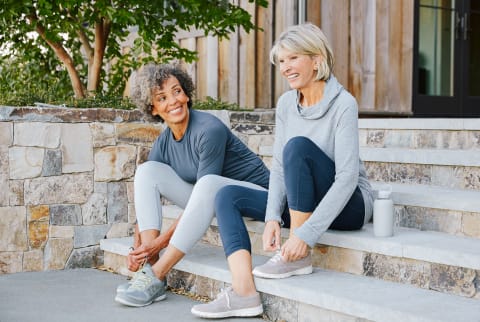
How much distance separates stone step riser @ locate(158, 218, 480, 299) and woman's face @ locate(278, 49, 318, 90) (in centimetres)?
65

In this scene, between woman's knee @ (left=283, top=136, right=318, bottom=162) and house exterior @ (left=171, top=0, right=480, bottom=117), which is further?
house exterior @ (left=171, top=0, right=480, bottom=117)

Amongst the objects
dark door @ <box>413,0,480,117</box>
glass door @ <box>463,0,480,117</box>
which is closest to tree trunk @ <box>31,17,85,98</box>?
dark door @ <box>413,0,480,117</box>

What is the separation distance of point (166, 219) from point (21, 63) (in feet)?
9.66

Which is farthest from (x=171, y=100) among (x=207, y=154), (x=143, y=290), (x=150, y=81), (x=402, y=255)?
(x=402, y=255)

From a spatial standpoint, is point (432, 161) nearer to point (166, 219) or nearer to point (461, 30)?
point (166, 219)

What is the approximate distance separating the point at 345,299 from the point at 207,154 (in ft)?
3.03

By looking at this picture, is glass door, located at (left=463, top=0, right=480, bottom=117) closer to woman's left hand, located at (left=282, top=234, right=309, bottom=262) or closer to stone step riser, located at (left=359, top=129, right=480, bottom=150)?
stone step riser, located at (left=359, top=129, right=480, bottom=150)

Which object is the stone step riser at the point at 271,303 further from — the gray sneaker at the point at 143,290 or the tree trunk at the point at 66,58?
the tree trunk at the point at 66,58

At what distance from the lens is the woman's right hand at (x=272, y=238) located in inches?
110

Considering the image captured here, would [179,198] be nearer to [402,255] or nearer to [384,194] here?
[384,194]

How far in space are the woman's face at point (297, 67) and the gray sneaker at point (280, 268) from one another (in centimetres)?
66

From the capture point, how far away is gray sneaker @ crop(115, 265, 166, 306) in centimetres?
294

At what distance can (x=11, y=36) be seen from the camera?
5.44 metres

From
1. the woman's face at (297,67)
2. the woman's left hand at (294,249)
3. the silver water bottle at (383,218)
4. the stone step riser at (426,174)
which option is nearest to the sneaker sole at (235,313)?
the woman's left hand at (294,249)
